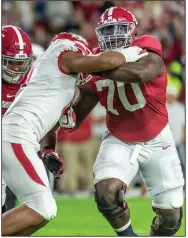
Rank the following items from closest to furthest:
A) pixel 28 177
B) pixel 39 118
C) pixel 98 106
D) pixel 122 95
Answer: pixel 28 177
pixel 39 118
pixel 122 95
pixel 98 106

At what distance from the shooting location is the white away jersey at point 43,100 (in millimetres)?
5074

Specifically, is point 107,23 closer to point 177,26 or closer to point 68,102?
point 68,102

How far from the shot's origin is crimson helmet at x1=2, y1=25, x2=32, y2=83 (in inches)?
224

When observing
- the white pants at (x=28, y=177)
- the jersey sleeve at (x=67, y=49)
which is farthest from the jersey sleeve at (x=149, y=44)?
the white pants at (x=28, y=177)

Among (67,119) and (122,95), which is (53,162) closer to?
(67,119)

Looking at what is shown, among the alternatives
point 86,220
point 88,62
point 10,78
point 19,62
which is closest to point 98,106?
point 86,220

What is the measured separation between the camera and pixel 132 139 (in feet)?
18.5

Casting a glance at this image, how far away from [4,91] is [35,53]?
3.22 ft

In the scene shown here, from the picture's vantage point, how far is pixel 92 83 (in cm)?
584

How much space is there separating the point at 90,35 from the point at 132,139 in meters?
7.20

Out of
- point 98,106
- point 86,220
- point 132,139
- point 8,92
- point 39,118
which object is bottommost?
point 86,220

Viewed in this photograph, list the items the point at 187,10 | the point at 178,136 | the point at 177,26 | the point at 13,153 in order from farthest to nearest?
the point at 177,26 → the point at 178,136 → the point at 187,10 → the point at 13,153

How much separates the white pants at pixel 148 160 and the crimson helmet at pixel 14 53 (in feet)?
2.87

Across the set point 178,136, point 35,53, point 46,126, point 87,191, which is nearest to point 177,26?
point 178,136
